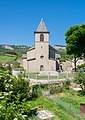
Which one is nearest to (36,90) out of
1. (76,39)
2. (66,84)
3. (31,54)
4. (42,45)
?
(66,84)

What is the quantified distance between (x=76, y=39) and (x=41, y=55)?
42.0ft

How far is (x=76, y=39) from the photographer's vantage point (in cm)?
4319

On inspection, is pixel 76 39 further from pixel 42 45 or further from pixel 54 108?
pixel 54 108

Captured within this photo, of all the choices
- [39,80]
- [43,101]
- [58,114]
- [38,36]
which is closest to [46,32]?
[38,36]

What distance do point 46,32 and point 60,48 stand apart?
389 ft

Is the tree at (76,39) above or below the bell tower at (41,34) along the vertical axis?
below

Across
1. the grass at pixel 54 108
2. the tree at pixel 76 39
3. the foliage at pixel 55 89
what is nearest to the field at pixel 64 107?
the grass at pixel 54 108

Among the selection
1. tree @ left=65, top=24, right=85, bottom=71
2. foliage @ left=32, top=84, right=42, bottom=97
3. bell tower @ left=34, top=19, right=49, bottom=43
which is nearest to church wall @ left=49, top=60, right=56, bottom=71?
bell tower @ left=34, top=19, right=49, bottom=43

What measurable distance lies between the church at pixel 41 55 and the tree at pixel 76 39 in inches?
376

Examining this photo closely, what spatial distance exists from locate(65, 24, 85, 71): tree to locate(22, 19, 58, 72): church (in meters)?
9.54

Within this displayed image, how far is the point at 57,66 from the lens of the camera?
55094mm

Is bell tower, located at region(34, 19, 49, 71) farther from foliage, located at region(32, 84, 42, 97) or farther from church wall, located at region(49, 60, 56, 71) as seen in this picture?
foliage, located at region(32, 84, 42, 97)

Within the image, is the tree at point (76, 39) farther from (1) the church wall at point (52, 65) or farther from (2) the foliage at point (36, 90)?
(2) the foliage at point (36, 90)

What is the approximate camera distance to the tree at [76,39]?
43.1 meters
